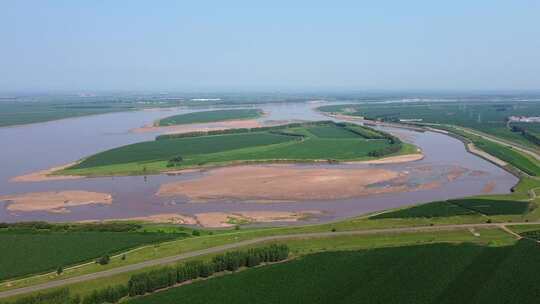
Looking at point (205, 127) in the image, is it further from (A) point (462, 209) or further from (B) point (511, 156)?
(A) point (462, 209)

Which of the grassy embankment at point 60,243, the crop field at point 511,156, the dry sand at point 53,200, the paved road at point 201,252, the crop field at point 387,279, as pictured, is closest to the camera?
the crop field at point 387,279

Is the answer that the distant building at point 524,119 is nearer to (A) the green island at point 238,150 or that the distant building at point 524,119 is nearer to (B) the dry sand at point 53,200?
(A) the green island at point 238,150

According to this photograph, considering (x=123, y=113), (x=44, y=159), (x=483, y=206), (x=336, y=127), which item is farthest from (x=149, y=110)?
(x=483, y=206)

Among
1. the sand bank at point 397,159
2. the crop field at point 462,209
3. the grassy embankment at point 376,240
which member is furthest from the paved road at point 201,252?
the sand bank at point 397,159

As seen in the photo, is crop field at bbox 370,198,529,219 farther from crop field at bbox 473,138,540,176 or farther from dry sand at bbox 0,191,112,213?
dry sand at bbox 0,191,112,213

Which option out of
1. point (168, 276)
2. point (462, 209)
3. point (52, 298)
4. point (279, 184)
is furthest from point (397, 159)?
point (52, 298)

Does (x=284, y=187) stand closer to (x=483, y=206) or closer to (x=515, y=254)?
(x=483, y=206)
